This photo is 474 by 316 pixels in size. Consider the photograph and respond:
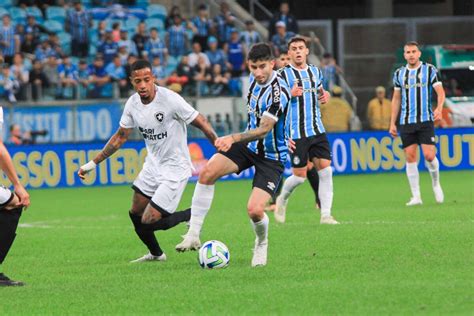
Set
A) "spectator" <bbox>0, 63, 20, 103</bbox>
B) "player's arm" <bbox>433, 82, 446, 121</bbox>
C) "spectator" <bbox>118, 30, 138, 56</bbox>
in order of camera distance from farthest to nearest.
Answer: "spectator" <bbox>118, 30, 138, 56</bbox> → "spectator" <bbox>0, 63, 20, 103</bbox> → "player's arm" <bbox>433, 82, 446, 121</bbox>

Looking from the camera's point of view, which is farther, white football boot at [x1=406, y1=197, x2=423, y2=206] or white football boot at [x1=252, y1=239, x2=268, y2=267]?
white football boot at [x1=406, y1=197, x2=423, y2=206]

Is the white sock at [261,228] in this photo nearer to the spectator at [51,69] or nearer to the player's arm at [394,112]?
the player's arm at [394,112]

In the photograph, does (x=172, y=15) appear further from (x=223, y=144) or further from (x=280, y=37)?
(x=223, y=144)

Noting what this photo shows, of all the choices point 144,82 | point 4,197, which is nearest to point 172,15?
point 144,82

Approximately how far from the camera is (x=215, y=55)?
2905 centimetres

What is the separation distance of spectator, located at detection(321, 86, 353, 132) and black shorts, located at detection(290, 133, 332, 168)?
11518mm

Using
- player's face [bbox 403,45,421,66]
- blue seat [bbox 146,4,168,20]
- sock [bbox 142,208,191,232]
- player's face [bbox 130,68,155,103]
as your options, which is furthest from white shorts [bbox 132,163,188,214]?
blue seat [bbox 146,4,168,20]

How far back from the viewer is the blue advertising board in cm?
2489

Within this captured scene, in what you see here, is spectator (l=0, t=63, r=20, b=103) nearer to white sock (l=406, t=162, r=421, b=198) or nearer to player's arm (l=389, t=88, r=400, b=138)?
player's arm (l=389, t=88, r=400, b=138)

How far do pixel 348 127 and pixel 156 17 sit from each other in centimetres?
688

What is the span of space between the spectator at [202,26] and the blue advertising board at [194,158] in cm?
465

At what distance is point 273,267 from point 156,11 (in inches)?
839

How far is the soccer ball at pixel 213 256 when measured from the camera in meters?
10.6

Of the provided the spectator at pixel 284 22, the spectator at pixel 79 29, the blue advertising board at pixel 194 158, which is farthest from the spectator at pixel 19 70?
the spectator at pixel 284 22
